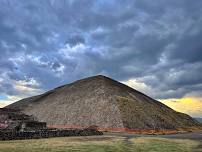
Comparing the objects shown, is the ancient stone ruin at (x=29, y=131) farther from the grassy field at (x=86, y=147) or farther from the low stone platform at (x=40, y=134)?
the grassy field at (x=86, y=147)

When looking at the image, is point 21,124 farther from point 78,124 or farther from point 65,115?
point 65,115

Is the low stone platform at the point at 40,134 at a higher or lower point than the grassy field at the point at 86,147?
higher

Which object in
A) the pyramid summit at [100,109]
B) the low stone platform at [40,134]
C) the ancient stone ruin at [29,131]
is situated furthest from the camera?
the pyramid summit at [100,109]

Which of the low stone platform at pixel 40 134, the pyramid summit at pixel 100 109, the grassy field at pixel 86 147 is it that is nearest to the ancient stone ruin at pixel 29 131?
the low stone platform at pixel 40 134

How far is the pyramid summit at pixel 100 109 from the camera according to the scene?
7631 cm

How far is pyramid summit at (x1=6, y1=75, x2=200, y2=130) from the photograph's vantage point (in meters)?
76.3

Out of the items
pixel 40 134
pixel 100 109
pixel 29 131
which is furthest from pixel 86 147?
pixel 100 109

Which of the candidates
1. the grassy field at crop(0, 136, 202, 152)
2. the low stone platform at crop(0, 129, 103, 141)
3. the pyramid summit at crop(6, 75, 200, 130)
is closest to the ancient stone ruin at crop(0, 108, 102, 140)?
the low stone platform at crop(0, 129, 103, 141)

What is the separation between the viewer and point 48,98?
105 metres

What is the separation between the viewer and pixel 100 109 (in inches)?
3216

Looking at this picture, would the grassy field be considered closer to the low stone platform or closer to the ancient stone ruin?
the low stone platform

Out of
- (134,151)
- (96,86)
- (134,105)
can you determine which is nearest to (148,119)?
(134,105)

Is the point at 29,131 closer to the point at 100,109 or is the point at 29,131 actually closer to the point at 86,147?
the point at 86,147

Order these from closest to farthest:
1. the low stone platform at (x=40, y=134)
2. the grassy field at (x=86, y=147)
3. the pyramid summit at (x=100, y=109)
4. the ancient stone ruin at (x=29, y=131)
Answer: the grassy field at (x=86, y=147)
the low stone platform at (x=40, y=134)
the ancient stone ruin at (x=29, y=131)
the pyramid summit at (x=100, y=109)
